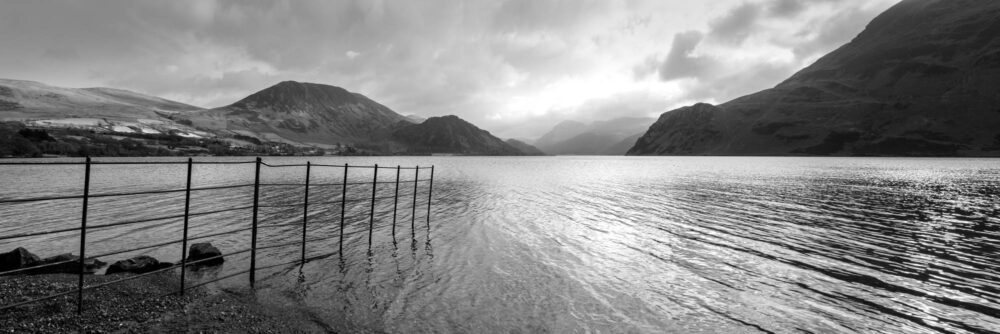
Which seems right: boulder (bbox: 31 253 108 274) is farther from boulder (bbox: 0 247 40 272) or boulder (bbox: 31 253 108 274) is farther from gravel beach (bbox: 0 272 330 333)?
gravel beach (bbox: 0 272 330 333)

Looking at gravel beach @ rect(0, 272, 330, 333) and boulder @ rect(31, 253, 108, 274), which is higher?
gravel beach @ rect(0, 272, 330, 333)

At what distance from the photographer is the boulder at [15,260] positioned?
18.5 metres

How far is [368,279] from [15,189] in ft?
232

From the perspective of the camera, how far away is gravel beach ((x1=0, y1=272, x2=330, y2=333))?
12562 millimetres

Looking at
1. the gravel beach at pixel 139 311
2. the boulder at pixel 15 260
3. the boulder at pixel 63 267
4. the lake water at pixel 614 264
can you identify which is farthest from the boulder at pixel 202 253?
the boulder at pixel 15 260

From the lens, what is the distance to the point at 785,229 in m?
31.9

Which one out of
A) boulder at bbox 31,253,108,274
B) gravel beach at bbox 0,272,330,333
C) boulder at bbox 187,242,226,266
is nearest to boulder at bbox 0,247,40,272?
boulder at bbox 31,253,108,274

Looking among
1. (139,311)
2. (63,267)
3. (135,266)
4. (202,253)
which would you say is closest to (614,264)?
(139,311)

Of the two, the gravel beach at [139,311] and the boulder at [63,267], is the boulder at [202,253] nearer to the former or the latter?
the gravel beach at [139,311]

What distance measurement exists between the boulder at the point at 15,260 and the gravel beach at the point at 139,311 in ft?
4.98

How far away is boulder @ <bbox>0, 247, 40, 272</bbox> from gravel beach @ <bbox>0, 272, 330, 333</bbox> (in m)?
1.52

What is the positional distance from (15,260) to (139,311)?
35.8 feet

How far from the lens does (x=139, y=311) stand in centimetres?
1388

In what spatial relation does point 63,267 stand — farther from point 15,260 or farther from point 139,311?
point 139,311
